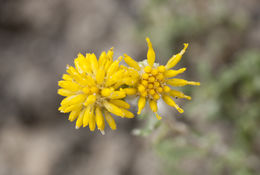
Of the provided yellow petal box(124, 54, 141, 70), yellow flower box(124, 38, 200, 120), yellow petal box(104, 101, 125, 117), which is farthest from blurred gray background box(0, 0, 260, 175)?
yellow petal box(104, 101, 125, 117)

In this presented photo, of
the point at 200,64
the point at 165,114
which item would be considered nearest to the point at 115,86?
the point at 165,114

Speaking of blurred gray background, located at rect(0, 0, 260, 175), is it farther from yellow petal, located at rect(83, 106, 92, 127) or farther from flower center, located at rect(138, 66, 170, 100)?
yellow petal, located at rect(83, 106, 92, 127)

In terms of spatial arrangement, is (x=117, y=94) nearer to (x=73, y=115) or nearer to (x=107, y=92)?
(x=107, y=92)

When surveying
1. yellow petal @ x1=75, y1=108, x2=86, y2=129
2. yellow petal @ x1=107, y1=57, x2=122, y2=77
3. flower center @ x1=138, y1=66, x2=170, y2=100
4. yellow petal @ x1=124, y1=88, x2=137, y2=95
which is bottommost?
yellow petal @ x1=75, y1=108, x2=86, y2=129

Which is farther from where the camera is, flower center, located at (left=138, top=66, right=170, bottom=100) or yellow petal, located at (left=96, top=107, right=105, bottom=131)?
flower center, located at (left=138, top=66, right=170, bottom=100)

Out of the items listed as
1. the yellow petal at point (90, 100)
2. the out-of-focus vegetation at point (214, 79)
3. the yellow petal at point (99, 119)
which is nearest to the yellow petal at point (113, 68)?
the yellow petal at point (90, 100)

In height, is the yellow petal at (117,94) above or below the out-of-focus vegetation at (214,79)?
below

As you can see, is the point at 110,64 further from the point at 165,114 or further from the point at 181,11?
the point at 181,11


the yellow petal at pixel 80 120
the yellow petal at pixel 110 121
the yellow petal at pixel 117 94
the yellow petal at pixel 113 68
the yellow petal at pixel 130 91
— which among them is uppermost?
the yellow petal at pixel 113 68

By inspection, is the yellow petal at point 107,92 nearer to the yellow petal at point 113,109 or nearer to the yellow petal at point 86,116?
the yellow petal at point 113,109
